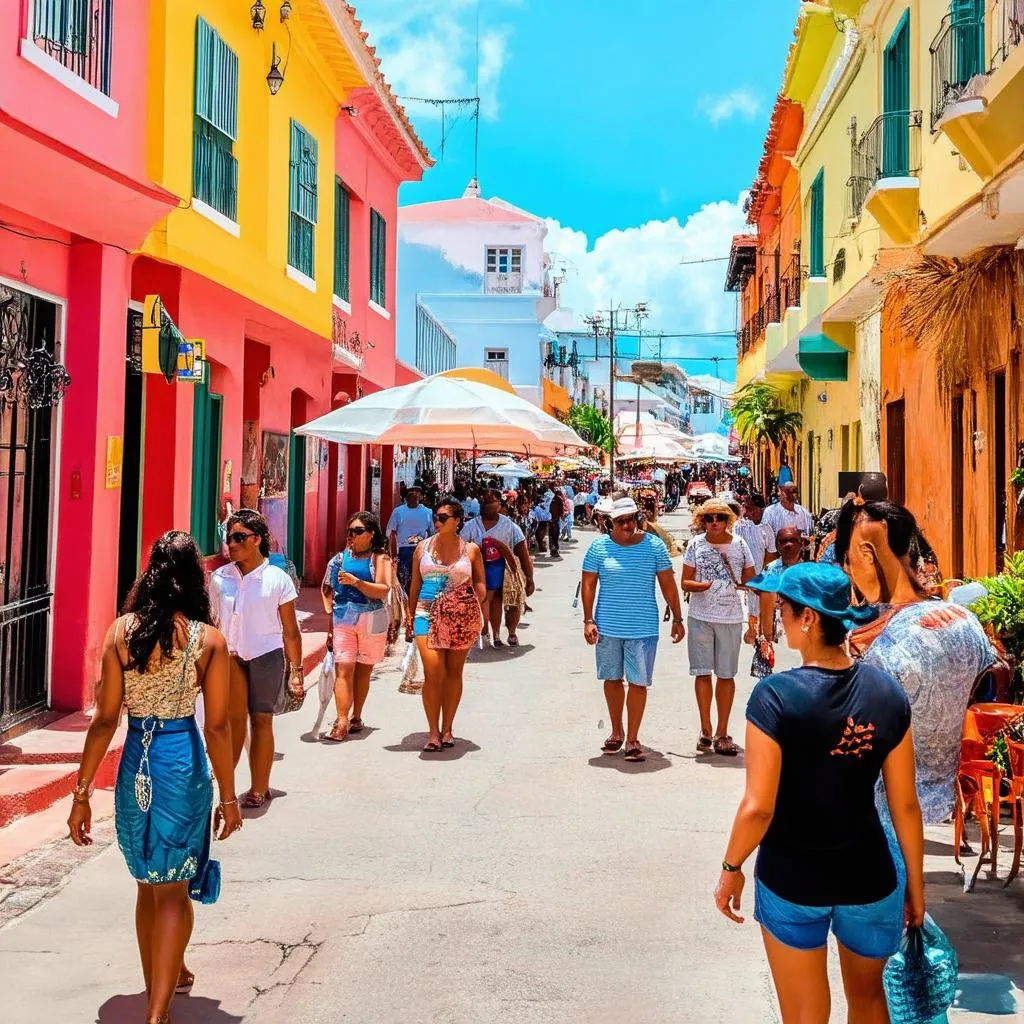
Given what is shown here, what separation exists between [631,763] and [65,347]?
5022mm

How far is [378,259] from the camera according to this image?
20672 mm

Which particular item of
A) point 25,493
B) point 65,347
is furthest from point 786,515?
point 25,493

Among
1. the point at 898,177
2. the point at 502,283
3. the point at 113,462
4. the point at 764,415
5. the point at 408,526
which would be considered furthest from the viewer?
the point at 502,283

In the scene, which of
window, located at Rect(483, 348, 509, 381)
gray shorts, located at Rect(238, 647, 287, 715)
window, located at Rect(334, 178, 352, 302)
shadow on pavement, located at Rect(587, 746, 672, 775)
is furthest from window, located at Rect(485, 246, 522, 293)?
gray shorts, located at Rect(238, 647, 287, 715)

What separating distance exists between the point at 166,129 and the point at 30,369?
3.02 m

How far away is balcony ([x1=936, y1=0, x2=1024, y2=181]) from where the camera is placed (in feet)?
27.2

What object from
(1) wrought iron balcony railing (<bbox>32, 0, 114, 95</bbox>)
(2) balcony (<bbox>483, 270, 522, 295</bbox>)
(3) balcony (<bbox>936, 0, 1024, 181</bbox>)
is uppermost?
(2) balcony (<bbox>483, 270, 522, 295</bbox>)

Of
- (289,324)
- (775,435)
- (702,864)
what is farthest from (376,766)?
(775,435)

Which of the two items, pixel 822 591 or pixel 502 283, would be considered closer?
pixel 822 591

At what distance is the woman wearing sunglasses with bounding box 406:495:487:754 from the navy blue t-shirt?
544 centimetres

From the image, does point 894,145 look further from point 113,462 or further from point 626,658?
point 113,462

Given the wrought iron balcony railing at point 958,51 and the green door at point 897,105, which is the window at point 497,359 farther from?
the wrought iron balcony railing at point 958,51

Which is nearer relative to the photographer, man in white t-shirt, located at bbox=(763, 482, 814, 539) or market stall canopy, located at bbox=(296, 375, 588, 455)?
market stall canopy, located at bbox=(296, 375, 588, 455)

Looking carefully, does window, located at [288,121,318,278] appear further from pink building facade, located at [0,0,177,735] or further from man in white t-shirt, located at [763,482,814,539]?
man in white t-shirt, located at [763,482,814,539]
